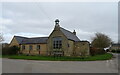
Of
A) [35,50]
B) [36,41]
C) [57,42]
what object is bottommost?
[35,50]

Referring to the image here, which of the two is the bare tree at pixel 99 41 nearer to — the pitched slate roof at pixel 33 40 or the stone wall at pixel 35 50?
the pitched slate roof at pixel 33 40

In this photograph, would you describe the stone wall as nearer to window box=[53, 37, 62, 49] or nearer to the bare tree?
window box=[53, 37, 62, 49]

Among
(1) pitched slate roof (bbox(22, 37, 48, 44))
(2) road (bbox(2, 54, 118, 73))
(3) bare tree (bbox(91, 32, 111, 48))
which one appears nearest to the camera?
(2) road (bbox(2, 54, 118, 73))

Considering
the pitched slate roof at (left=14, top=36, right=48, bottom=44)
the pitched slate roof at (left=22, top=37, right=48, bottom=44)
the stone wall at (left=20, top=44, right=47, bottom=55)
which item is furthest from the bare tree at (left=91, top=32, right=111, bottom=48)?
the stone wall at (left=20, top=44, right=47, bottom=55)

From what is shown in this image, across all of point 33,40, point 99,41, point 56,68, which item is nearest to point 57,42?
point 33,40

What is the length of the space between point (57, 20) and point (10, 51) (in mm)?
14962

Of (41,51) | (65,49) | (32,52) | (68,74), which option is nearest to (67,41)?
(65,49)

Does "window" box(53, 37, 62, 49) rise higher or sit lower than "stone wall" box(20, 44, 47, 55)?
higher

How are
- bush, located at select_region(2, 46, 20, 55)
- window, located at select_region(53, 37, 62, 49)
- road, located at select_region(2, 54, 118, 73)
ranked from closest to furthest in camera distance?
road, located at select_region(2, 54, 118, 73), window, located at select_region(53, 37, 62, 49), bush, located at select_region(2, 46, 20, 55)

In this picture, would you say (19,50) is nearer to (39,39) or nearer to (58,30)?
(39,39)

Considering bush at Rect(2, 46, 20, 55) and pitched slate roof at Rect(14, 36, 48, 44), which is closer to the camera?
bush at Rect(2, 46, 20, 55)

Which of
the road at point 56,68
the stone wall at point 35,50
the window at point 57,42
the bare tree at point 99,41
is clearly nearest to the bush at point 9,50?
the stone wall at point 35,50

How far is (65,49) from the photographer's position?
34.9 metres

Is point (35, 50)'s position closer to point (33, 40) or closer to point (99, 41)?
point (33, 40)
